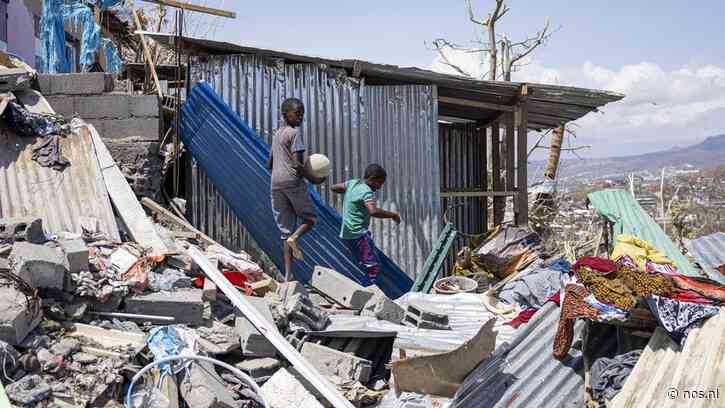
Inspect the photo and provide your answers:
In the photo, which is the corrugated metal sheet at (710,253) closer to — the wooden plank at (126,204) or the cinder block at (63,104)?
the wooden plank at (126,204)

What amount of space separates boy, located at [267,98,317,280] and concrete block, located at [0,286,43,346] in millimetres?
2341

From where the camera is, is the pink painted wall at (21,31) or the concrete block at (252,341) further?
the pink painted wall at (21,31)

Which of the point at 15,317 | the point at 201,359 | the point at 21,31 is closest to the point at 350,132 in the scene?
the point at 201,359

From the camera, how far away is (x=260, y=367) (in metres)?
4.29

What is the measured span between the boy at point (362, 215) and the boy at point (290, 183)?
0.37 metres

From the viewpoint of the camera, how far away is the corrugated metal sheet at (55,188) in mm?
5383

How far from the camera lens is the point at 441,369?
401 centimetres

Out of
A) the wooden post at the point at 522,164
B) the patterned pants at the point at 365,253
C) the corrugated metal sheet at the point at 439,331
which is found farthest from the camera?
the wooden post at the point at 522,164

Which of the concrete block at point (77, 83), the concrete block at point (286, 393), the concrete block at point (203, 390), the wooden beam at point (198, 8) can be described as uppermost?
the wooden beam at point (198, 8)

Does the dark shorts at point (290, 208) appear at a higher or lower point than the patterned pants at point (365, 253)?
higher

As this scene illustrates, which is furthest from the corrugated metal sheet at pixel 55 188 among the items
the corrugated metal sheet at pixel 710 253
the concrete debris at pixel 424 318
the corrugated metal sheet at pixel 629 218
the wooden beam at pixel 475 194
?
the corrugated metal sheet at pixel 629 218

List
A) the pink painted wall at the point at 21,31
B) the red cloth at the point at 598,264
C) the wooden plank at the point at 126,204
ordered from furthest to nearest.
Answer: the pink painted wall at the point at 21,31, the wooden plank at the point at 126,204, the red cloth at the point at 598,264

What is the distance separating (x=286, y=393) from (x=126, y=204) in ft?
7.97

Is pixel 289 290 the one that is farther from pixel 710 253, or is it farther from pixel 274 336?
pixel 710 253
